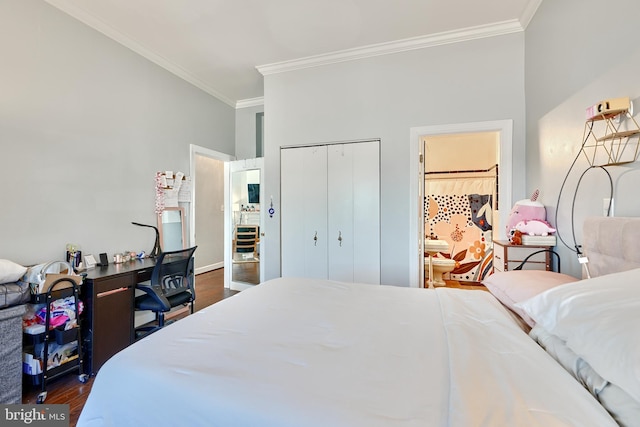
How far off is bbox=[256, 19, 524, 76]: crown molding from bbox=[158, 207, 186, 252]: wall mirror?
214cm

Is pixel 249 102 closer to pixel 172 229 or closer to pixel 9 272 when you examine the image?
pixel 172 229

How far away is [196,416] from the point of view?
846 millimetres

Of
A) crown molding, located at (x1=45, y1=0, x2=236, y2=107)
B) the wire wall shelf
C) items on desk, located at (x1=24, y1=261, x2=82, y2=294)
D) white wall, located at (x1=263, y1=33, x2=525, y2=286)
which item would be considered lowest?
items on desk, located at (x1=24, y1=261, x2=82, y2=294)

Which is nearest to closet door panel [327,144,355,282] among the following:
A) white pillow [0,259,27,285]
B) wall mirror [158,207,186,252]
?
wall mirror [158,207,186,252]

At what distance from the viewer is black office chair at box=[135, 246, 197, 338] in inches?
98.5

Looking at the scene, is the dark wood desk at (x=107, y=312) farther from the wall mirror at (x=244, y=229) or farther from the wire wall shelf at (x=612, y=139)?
the wire wall shelf at (x=612, y=139)

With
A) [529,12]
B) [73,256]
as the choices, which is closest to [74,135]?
[73,256]

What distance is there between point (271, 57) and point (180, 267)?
260cm

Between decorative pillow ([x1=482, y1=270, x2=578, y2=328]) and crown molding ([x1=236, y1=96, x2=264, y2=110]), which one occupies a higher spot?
crown molding ([x1=236, y1=96, x2=264, y2=110])

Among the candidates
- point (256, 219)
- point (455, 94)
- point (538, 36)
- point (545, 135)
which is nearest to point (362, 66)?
point (455, 94)

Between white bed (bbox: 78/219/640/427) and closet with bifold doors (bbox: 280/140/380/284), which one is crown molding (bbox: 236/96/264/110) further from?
white bed (bbox: 78/219/640/427)

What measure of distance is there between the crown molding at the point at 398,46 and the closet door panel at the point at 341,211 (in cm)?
103

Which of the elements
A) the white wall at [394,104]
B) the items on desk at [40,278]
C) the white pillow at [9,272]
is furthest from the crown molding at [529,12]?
the white pillow at [9,272]

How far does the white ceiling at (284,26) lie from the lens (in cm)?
245
